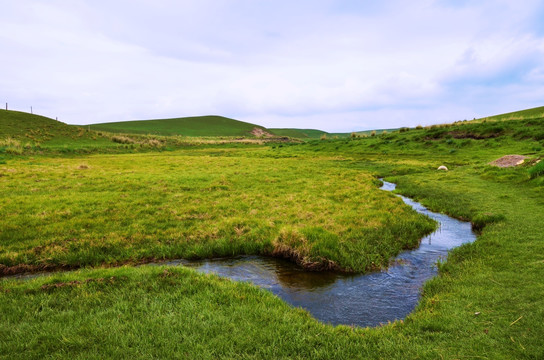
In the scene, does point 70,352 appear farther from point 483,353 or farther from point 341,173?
point 341,173

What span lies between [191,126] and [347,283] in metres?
155

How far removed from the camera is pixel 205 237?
11.2m

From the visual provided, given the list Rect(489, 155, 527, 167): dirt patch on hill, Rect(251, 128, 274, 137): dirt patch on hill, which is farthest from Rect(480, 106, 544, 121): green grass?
Rect(251, 128, 274, 137): dirt patch on hill

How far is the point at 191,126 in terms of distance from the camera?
6068 inches

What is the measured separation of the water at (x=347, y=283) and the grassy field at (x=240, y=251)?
56 cm

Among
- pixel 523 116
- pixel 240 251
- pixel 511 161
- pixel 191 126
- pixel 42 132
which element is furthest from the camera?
pixel 191 126

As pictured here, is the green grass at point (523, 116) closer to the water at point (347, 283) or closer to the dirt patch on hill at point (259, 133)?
the water at point (347, 283)

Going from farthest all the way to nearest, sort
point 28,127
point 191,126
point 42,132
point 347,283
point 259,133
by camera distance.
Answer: point 259,133, point 191,126, point 28,127, point 42,132, point 347,283

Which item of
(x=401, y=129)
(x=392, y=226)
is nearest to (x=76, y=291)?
(x=392, y=226)

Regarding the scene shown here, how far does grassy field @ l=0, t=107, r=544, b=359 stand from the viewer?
521cm

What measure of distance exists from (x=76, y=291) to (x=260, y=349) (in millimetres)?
4713

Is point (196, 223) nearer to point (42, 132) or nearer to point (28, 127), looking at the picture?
point (42, 132)

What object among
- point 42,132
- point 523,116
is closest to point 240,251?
point 523,116

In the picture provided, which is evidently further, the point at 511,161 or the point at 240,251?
the point at 511,161
